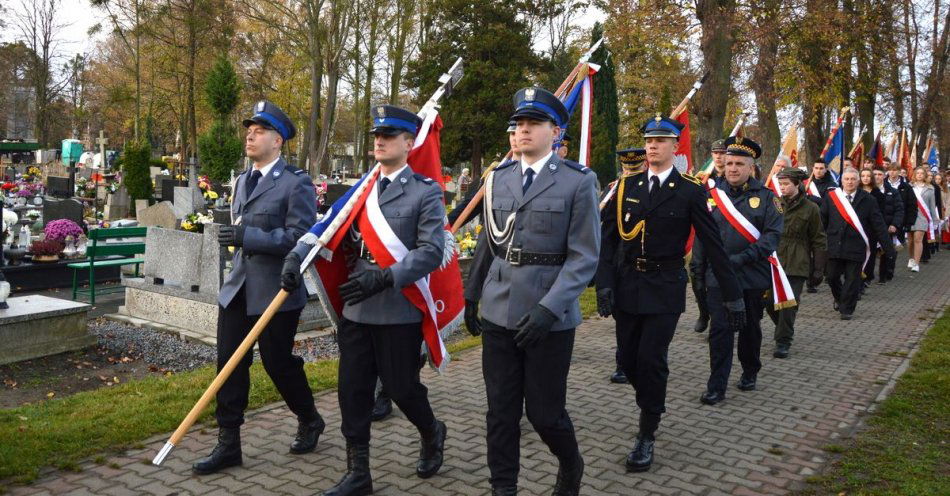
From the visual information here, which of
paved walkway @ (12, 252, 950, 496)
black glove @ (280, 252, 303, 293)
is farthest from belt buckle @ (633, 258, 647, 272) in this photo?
black glove @ (280, 252, 303, 293)

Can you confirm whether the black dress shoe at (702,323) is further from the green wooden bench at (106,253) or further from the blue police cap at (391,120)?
the green wooden bench at (106,253)

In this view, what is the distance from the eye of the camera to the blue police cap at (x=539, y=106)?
4.06 meters

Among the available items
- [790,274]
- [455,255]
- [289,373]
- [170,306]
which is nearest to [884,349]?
[790,274]

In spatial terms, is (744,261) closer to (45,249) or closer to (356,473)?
(356,473)

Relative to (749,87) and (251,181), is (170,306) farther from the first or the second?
(749,87)

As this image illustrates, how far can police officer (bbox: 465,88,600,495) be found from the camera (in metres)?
4.00

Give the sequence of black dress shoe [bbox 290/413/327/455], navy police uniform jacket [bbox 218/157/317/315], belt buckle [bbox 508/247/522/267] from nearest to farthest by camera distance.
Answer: belt buckle [bbox 508/247/522/267] < navy police uniform jacket [bbox 218/157/317/315] < black dress shoe [bbox 290/413/327/455]

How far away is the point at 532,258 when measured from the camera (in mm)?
4082

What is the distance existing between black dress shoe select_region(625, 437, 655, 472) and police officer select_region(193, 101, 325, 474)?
78.4 inches

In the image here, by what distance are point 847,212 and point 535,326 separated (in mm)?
9328

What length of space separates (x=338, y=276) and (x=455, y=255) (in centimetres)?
68

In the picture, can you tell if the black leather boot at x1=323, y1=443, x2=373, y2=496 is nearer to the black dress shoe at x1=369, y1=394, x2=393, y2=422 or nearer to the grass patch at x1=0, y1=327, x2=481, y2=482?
the black dress shoe at x1=369, y1=394, x2=393, y2=422

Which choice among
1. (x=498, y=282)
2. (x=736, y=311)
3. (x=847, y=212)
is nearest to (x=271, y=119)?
(x=498, y=282)

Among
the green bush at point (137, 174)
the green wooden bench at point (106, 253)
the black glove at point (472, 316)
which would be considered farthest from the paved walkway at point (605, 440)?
the green bush at point (137, 174)
